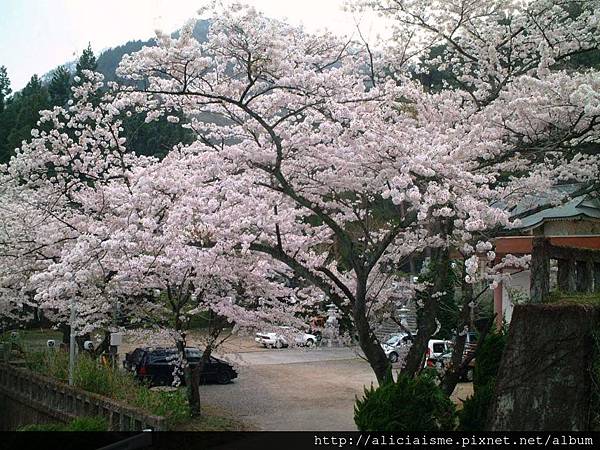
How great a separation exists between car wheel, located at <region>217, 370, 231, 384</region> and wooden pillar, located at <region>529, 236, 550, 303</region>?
13.2m

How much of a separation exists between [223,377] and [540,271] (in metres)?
13.3

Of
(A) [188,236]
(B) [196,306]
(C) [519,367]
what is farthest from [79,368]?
(C) [519,367]

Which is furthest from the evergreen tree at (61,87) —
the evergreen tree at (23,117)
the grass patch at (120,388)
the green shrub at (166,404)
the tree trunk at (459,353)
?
the tree trunk at (459,353)

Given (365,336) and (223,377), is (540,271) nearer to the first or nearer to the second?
(365,336)

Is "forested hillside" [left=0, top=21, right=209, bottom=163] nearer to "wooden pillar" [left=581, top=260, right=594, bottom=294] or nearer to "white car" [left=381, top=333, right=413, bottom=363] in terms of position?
"white car" [left=381, top=333, right=413, bottom=363]

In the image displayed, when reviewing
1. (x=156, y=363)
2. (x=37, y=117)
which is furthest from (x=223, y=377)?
(x=37, y=117)

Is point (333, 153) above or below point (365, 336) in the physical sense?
above

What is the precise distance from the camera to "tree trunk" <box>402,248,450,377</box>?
26.8ft

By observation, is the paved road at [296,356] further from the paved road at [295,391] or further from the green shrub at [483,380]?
the green shrub at [483,380]

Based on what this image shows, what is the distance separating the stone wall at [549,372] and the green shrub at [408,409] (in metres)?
0.96

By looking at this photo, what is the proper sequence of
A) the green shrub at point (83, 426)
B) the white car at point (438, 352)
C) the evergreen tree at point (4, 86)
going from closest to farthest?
the green shrub at point (83, 426) → the white car at point (438, 352) → the evergreen tree at point (4, 86)

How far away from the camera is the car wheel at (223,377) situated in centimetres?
1709

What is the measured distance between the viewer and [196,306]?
11250 mm

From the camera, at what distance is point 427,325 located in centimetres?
850
